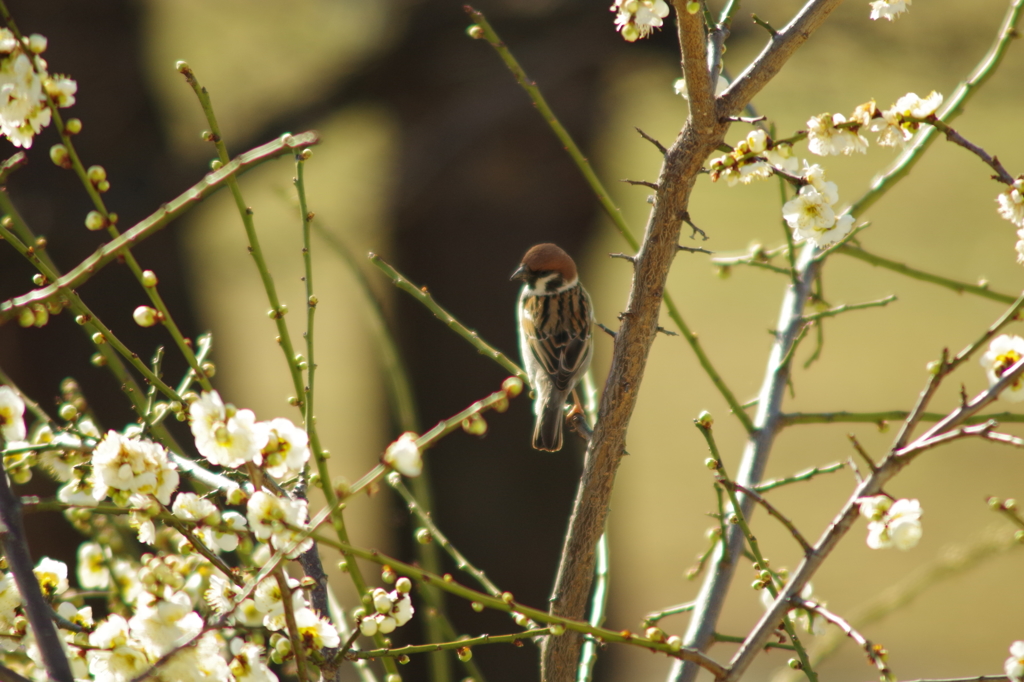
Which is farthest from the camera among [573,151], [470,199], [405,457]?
[470,199]

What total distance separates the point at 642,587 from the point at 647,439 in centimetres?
192

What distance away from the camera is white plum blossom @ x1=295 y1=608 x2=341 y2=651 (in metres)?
0.89

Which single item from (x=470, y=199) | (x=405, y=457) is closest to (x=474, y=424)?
(x=405, y=457)

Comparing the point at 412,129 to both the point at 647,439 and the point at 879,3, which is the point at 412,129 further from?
the point at 647,439

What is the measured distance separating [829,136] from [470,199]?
3.17 metres

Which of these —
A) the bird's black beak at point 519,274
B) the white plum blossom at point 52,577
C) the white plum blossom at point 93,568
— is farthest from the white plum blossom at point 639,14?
the bird's black beak at point 519,274

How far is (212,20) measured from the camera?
496 cm

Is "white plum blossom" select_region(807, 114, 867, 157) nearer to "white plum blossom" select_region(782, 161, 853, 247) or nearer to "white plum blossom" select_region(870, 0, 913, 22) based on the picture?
"white plum blossom" select_region(782, 161, 853, 247)

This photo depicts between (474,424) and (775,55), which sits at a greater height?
(775,55)

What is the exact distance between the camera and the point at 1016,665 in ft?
2.93

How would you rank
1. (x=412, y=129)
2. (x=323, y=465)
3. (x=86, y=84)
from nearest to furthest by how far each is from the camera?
(x=323, y=465) < (x=86, y=84) < (x=412, y=129)

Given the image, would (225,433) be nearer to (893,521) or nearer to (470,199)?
(893,521)

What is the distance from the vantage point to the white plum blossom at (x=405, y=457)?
29.1 inches

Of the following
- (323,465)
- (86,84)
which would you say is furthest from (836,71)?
(323,465)
